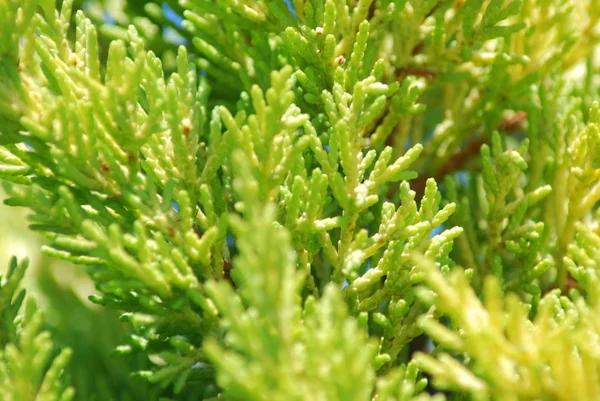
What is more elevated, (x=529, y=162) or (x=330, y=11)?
(x=529, y=162)

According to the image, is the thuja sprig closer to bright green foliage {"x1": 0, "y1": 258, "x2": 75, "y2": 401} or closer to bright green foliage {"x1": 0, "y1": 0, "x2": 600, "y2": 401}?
bright green foliage {"x1": 0, "y1": 0, "x2": 600, "y2": 401}

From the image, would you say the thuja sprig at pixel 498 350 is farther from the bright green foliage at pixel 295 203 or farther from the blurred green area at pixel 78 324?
the blurred green area at pixel 78 324

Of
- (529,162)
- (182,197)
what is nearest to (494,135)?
(529,162)

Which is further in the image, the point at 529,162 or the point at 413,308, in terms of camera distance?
the point at 529,162

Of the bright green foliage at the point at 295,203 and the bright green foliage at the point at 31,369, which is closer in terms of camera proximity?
the bright green foliage at the point at 295,203

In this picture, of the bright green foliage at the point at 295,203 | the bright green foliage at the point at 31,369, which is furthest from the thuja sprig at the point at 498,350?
the bright green foliage at the point at 31,369

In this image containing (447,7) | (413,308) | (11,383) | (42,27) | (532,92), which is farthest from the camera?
(532,92)

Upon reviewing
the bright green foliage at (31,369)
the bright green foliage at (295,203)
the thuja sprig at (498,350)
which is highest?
the bright green foliage at (295,203)

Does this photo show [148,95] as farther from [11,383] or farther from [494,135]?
[494,135]
